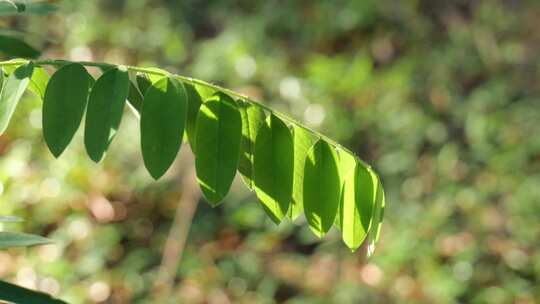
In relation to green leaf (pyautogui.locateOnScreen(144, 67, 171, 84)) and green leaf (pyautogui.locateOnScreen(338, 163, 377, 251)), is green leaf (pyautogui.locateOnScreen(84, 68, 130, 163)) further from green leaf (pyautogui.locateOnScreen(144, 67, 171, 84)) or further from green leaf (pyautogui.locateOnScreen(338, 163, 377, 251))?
green leaf (pyautogui.locateOnScreen(338, 163, 377, 251))

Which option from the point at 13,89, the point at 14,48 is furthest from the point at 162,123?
the point at 14,48

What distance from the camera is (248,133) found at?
1.24 meters

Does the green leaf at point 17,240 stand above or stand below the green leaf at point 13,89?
below

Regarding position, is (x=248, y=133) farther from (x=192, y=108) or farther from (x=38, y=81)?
(x=38, y=81)

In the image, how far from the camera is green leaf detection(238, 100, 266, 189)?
1.23 m

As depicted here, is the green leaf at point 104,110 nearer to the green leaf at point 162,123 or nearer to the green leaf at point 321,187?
the green leaf at point 162,123

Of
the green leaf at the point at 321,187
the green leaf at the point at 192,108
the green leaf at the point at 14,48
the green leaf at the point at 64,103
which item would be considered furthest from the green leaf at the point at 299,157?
the green leaf at the point at 14,48

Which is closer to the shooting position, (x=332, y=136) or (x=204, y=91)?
(x=204, y=91)

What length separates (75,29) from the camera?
485 centimetres

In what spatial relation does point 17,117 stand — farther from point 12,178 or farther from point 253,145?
point 253,145

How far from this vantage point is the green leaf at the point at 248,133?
1.23 metres

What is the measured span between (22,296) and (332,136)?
3147 millimetres

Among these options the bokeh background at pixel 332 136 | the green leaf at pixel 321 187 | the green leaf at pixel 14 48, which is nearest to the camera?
the green leaf at pixel 321 187

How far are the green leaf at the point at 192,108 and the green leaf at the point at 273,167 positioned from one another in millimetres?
86
